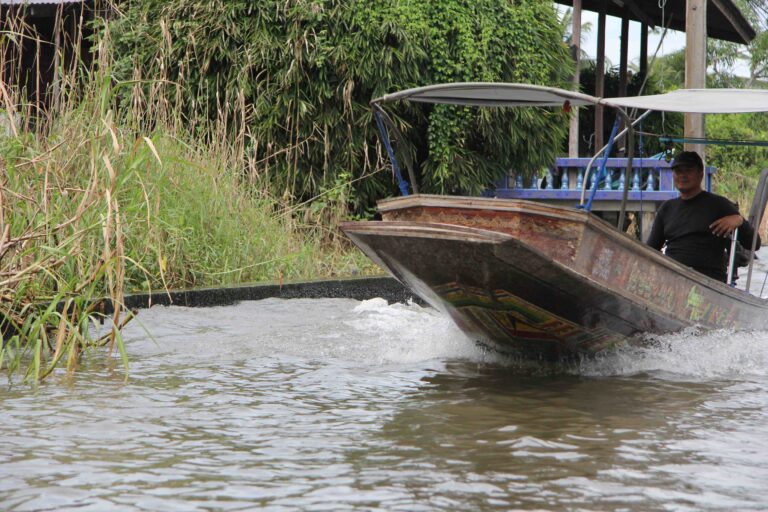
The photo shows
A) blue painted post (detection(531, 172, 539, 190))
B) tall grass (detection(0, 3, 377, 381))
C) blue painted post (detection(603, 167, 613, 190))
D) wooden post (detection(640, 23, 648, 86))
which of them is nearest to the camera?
tall grass (detection(0, 3, 377, 381))

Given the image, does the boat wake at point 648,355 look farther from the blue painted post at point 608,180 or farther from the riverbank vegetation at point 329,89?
the blue painted post at point 608,180

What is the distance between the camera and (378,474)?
4148 mm

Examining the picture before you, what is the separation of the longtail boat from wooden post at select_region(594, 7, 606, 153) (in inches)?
386

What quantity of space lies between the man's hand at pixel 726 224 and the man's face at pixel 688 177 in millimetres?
385

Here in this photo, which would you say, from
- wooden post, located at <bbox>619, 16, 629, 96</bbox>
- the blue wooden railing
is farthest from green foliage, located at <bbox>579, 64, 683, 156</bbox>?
the blue wooden railing

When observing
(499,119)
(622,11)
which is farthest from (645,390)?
(622,11)

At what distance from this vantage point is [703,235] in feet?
26.7

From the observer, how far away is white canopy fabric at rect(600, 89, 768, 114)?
680cm

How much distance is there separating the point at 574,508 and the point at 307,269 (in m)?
7.62

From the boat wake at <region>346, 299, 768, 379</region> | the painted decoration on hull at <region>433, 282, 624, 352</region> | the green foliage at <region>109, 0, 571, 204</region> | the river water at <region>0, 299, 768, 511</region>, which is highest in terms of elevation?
the green foliage at <region>109, 0, 571, 204</region>

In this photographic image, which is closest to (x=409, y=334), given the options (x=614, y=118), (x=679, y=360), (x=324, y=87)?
(x=679, y=360)

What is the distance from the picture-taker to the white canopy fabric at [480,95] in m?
7.02

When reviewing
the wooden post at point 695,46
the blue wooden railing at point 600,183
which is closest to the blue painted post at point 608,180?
the blue wooden railing at point 600,183

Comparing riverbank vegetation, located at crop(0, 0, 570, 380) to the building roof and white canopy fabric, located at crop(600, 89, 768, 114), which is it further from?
the building roof
